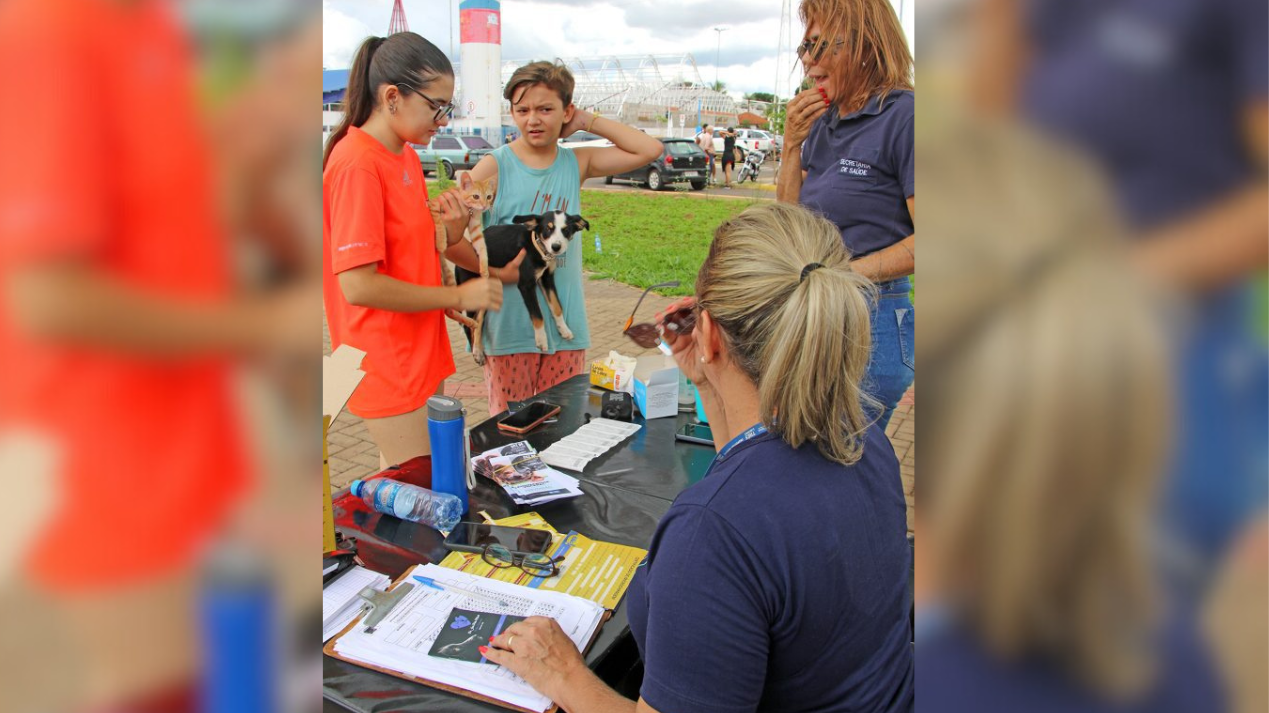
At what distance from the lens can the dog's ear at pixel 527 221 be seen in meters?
3.30

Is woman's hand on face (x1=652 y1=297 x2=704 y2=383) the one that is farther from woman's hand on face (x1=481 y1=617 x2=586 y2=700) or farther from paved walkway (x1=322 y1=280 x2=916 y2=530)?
woman's hand on face (x1=481 y1=617 x2=586 y2=700)

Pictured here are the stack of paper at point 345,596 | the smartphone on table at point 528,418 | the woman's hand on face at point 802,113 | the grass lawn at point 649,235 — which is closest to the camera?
the stack of paper at point 345,596

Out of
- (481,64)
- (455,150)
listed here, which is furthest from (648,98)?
(481,64)

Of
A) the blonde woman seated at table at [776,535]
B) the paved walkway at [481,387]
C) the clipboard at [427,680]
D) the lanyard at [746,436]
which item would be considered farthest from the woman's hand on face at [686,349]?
the clipboard at [427,680]

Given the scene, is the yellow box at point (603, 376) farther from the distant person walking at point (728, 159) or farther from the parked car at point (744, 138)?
the parked car at point (744, 138)

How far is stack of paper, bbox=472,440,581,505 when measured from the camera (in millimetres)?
2139

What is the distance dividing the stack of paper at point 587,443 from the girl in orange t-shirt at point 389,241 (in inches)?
19.3

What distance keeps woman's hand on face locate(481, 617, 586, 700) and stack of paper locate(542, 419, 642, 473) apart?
869 mm

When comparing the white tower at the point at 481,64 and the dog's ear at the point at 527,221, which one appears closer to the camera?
the dog's ear at the point at 527,221

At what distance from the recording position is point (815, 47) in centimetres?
295
